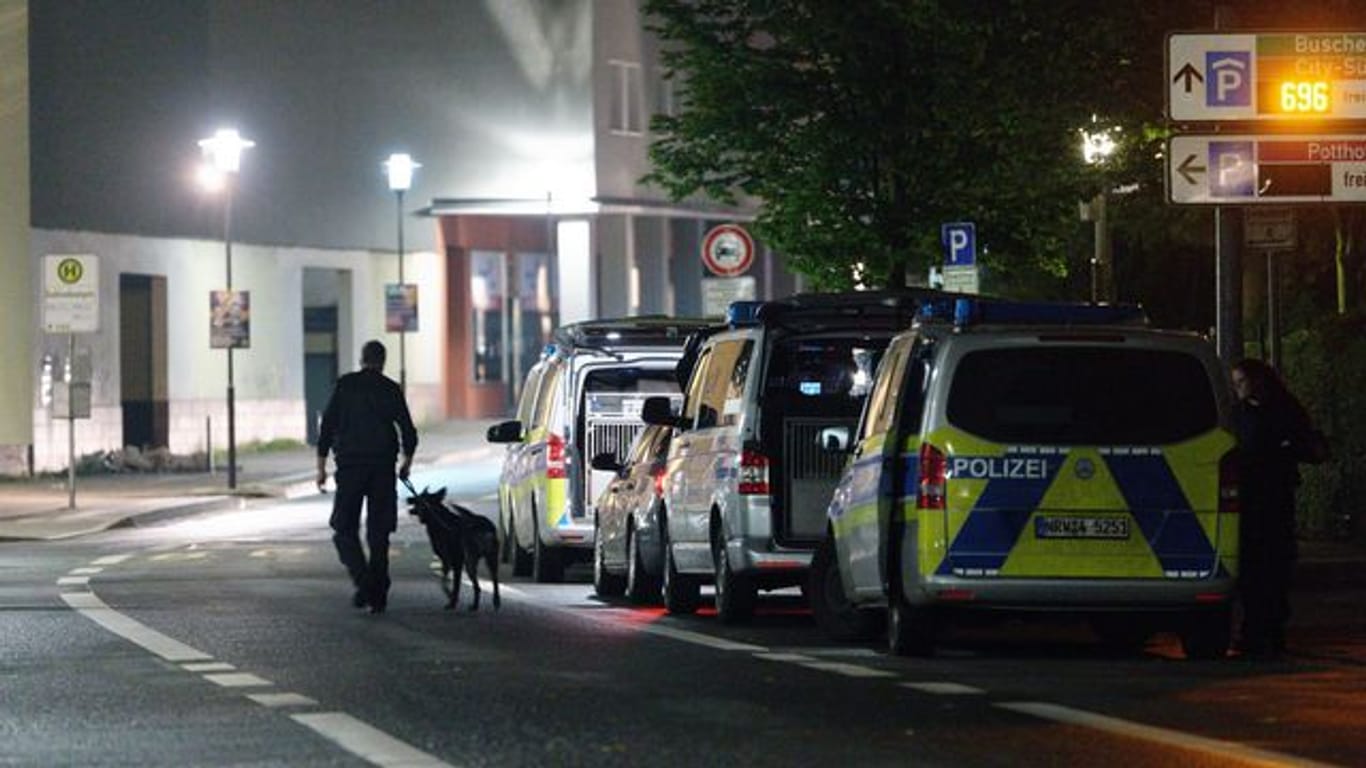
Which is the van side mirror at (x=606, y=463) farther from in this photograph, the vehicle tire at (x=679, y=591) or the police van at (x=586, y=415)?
the vehicle tire at (x=679, y=591)

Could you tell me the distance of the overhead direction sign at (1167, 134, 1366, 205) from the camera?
24.5 meters

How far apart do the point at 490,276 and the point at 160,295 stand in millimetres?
16035

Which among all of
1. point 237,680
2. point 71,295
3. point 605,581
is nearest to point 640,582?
point 605,581

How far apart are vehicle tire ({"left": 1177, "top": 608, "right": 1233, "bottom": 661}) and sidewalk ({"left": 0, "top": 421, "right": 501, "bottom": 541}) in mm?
21471

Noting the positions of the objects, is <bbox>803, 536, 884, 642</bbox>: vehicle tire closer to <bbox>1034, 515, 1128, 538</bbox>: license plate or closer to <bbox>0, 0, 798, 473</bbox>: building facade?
<bbox>1034, 515, 1128, 538</bbox>: license plate

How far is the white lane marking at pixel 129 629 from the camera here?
18.7 metres

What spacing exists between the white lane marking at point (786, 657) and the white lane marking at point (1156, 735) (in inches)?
118

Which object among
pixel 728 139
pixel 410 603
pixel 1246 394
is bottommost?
pixel 410 603

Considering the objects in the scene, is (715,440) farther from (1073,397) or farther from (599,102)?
(599,102)

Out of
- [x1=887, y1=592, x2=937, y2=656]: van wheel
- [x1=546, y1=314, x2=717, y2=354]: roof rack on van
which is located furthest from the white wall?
[x1=887, y1=592, x2=937, y2=656]: van wheel

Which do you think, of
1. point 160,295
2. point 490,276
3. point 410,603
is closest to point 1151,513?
point 410,603

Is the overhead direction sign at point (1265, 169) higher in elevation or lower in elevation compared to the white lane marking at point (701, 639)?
higher

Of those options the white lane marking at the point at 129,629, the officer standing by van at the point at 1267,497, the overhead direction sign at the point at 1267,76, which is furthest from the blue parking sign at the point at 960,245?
the officer standing by van at the point at 1267,497

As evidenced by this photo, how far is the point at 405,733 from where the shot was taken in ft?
45.3
